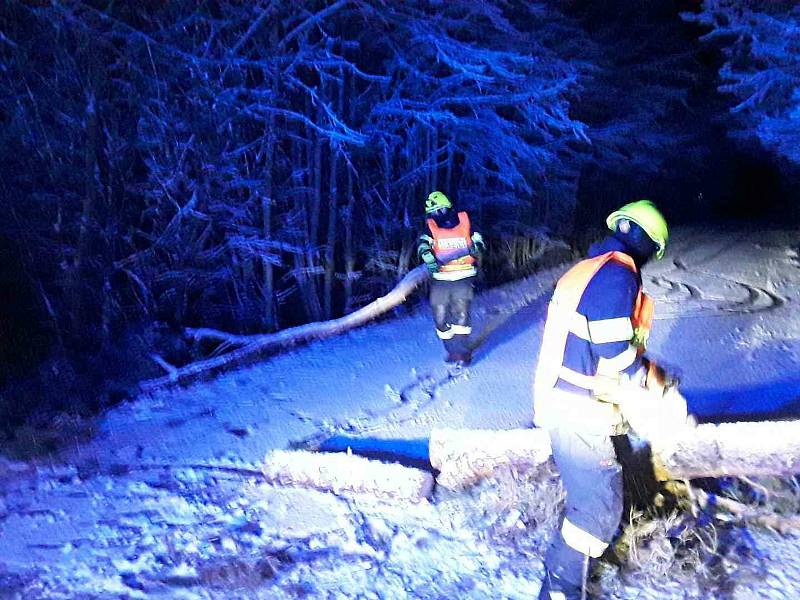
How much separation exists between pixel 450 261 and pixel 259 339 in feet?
10.2

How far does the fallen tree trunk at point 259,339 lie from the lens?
7430 mm

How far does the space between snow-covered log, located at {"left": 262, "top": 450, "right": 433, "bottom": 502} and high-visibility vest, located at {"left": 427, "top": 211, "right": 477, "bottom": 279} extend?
2.67 m

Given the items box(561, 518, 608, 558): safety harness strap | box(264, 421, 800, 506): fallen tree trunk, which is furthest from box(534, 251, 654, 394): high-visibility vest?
box(561, 518, 608, 558): safety harness strap

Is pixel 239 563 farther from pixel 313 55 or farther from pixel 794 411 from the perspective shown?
pixel 313 55

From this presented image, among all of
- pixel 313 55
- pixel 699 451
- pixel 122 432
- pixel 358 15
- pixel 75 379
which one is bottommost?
pixel 75 379

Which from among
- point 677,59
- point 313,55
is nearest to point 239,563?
point 313,55

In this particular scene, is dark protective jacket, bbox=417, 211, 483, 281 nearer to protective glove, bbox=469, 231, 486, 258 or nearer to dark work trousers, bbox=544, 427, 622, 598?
protective glove, bbox=469, 231, 486, 258

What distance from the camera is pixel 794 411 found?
4.87m

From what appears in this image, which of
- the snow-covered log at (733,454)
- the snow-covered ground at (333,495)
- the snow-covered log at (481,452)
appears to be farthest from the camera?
the snow-covered log at (481,452)

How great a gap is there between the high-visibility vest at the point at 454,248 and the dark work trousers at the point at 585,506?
3451mm

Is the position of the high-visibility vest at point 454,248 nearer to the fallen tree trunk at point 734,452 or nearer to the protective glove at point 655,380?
the fallen tree trunk at point 734,452

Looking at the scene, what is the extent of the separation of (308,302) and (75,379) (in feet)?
11.8

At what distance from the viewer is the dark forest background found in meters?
7.52

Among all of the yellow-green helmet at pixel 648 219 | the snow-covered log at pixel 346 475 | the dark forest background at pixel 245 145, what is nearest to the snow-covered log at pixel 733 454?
the yellow-green helmet at pixel 648 219
